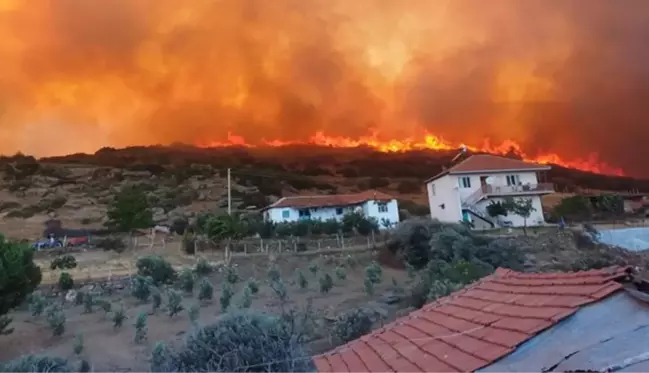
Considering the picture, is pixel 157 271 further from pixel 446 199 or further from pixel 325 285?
pixel 446 199

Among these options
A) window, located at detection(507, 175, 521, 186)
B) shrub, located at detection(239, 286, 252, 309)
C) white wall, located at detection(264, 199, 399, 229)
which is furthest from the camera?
white wall, located at detection(264, 199, 399, 229)

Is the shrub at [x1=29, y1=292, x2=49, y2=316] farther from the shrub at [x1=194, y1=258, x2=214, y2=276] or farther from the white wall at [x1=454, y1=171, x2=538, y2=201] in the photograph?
the white wall at [x1=454, y1=171, x2=538, y2=201]

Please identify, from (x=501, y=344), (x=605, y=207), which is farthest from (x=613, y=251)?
(x=501, y=344)

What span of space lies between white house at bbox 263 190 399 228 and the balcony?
8.88 metres

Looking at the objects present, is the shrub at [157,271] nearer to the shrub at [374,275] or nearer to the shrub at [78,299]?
the shrub at [78,299]

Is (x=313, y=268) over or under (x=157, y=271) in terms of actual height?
under

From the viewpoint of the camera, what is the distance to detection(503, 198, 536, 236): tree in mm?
40094

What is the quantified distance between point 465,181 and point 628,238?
44.4 ft

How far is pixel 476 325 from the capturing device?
5.32 metres

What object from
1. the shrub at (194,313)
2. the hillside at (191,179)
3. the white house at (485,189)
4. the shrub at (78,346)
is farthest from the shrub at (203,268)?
the hillside at (191,179)

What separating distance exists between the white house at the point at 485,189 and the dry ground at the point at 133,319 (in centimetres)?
1483

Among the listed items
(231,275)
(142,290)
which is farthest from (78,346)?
(231,275)

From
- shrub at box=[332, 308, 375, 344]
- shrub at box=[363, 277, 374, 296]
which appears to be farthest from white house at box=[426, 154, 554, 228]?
shrub at box=[332, 308, 375, 344]

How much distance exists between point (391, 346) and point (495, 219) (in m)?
38.3
